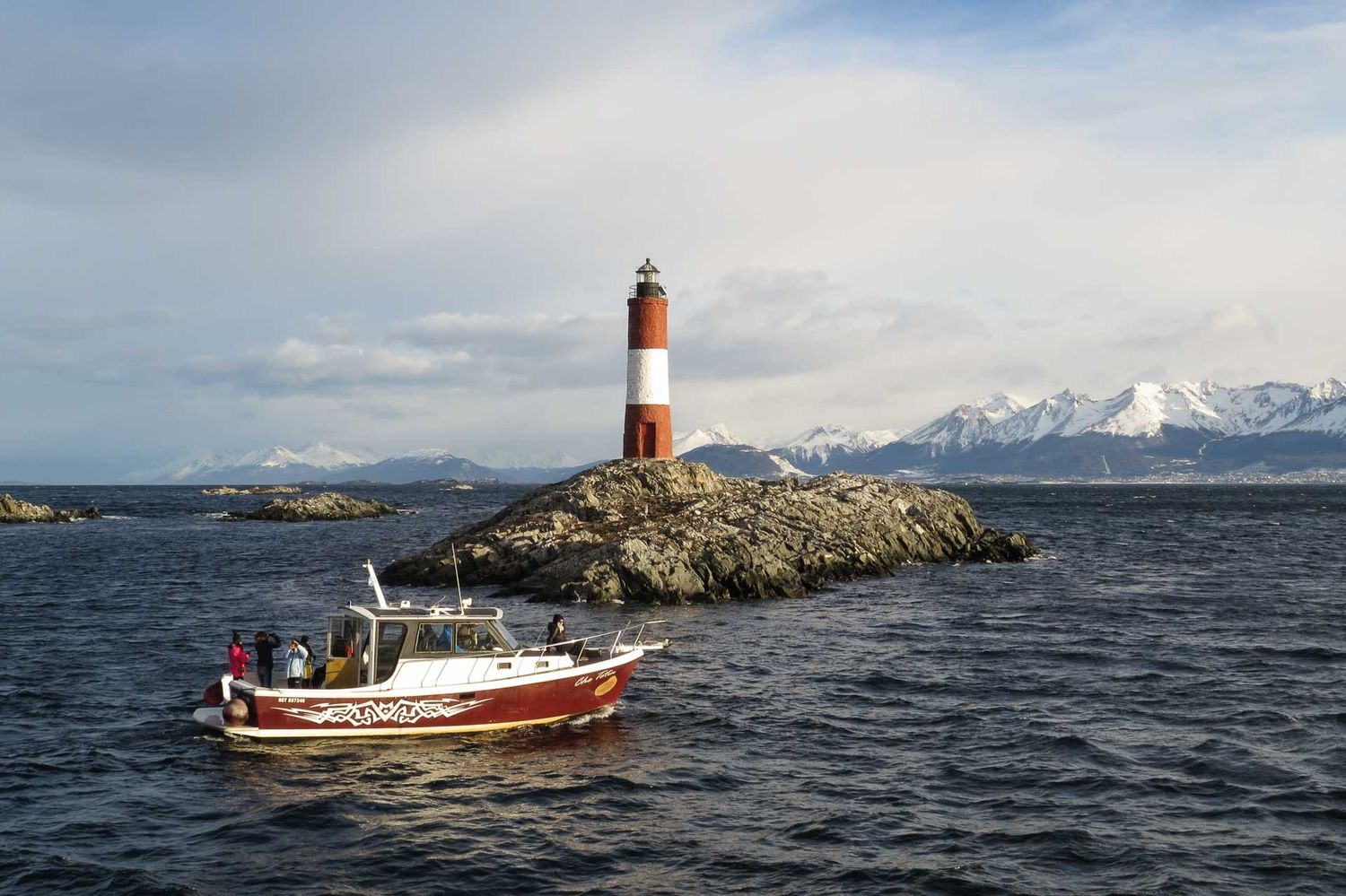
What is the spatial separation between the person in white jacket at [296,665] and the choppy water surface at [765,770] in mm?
1547

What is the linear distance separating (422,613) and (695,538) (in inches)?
934

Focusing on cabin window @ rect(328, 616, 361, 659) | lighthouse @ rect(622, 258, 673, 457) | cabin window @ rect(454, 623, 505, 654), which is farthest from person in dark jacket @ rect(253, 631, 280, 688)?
lighthouse @ rect(622, 258, 673, 457)

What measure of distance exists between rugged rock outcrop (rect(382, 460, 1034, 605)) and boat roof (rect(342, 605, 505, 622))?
18.1 m

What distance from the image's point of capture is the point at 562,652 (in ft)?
82.2

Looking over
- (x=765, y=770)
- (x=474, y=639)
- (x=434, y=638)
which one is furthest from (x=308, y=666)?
(x=765, y=770)

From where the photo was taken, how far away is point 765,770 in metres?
20.0

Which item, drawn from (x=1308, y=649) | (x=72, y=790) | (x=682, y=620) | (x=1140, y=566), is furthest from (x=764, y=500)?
(x=72, y=790)

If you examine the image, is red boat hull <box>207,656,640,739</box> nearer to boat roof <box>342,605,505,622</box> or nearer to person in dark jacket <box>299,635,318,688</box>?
person in dark jacket <box>299,635,318,688</box>

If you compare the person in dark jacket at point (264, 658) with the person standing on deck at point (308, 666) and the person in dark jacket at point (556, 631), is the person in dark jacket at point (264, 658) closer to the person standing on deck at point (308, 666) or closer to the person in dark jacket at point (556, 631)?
the person standing on deck at point (308, 666)

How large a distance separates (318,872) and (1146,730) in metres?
16.7

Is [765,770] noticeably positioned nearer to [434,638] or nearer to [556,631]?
[556,631]

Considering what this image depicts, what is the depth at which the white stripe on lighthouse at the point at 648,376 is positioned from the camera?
2414 inches

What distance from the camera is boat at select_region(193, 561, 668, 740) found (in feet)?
72.1

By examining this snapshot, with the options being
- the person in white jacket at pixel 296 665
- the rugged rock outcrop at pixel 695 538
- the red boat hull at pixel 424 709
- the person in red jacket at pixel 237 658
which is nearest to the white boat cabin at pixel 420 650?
the red boat hull at pixel 424 709
